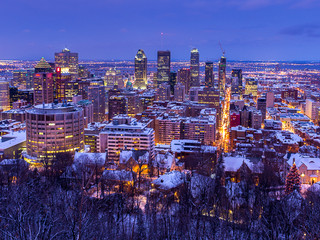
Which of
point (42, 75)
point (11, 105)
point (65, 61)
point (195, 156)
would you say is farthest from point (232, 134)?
point (65, 61)

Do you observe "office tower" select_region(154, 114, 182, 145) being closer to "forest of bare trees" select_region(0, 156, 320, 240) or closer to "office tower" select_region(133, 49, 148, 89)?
"forest of bare trees" select_region(0, 156, 320, 240)

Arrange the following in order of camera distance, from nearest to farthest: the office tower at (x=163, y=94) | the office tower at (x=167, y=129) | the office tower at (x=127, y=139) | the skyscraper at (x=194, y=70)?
the office tower at (x=127, y=139) < the office tower at (x=167, y=129) < the office tower at (x=163, y=94) < the skyscraper at (x=194, y=70)

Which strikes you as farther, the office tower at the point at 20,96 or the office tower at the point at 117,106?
the office tower at the point at 20,96

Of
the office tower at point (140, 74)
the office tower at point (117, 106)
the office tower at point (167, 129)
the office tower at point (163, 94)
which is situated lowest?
the office tower at point (167, 129)

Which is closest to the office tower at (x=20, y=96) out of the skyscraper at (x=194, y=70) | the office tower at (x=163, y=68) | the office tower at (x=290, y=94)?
the office tower at (x=163, y=68)

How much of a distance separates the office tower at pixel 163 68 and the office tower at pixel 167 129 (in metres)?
57.2

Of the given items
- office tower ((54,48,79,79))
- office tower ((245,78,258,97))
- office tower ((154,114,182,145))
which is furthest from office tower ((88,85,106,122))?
office tower ((245,78,258,97))

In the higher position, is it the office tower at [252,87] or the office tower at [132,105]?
the office tower at [252,87]

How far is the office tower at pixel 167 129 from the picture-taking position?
38.8 metres

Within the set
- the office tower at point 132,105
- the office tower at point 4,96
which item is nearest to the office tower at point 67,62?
the office tower at point 4,96

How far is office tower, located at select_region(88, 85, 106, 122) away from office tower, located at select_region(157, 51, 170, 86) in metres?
37.5

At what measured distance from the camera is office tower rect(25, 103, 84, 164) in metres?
26.2

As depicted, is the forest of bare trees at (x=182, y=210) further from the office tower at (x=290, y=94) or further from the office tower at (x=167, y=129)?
the office tower at (x=290, y=94)

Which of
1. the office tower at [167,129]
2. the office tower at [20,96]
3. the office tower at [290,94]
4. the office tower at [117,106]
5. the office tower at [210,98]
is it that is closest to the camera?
the office tower at [167,129]
